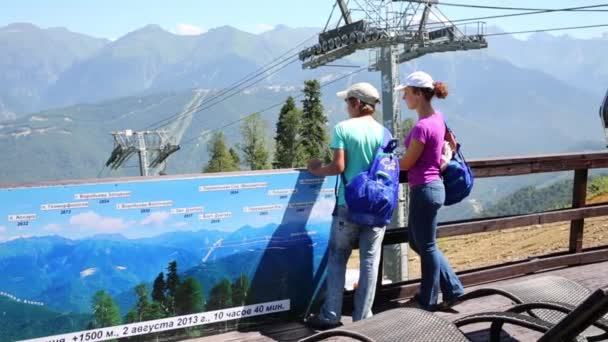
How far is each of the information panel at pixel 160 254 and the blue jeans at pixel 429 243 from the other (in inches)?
22.9

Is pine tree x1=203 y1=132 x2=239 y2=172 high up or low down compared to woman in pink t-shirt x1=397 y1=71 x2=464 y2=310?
down

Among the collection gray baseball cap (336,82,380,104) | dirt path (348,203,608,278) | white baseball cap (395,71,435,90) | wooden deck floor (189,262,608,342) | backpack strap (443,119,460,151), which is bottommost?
dirt path (348,203,608,278)

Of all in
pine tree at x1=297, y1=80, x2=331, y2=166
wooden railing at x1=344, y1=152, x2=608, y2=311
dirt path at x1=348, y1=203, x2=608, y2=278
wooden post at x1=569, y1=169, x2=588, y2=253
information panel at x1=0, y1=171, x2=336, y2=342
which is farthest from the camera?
pine tree at x1=297, y1=80, x2=331, y2=166

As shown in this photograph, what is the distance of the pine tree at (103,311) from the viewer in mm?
3838

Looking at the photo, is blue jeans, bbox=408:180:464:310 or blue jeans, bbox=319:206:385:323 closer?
blue jeans, bbox=319:206:385:323

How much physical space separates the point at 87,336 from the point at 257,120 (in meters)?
95.5

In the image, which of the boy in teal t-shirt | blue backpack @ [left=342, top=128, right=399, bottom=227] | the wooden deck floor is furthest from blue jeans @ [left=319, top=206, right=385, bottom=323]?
the wooden deck floor

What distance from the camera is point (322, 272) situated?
15.1ft

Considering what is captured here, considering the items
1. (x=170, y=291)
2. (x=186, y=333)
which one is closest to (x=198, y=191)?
(x=170, y=291)

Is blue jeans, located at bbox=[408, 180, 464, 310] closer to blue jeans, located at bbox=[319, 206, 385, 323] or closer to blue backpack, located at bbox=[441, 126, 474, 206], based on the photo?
blue backpack, located at bbox=[441, 126, 474, 206]

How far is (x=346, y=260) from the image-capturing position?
13.9 ft

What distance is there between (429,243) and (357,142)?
94cm

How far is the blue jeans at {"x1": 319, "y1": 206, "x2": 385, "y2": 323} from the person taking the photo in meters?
4.13

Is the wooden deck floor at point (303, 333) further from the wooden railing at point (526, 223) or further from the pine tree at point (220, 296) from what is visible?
the wooden railing at point (526, 223)
